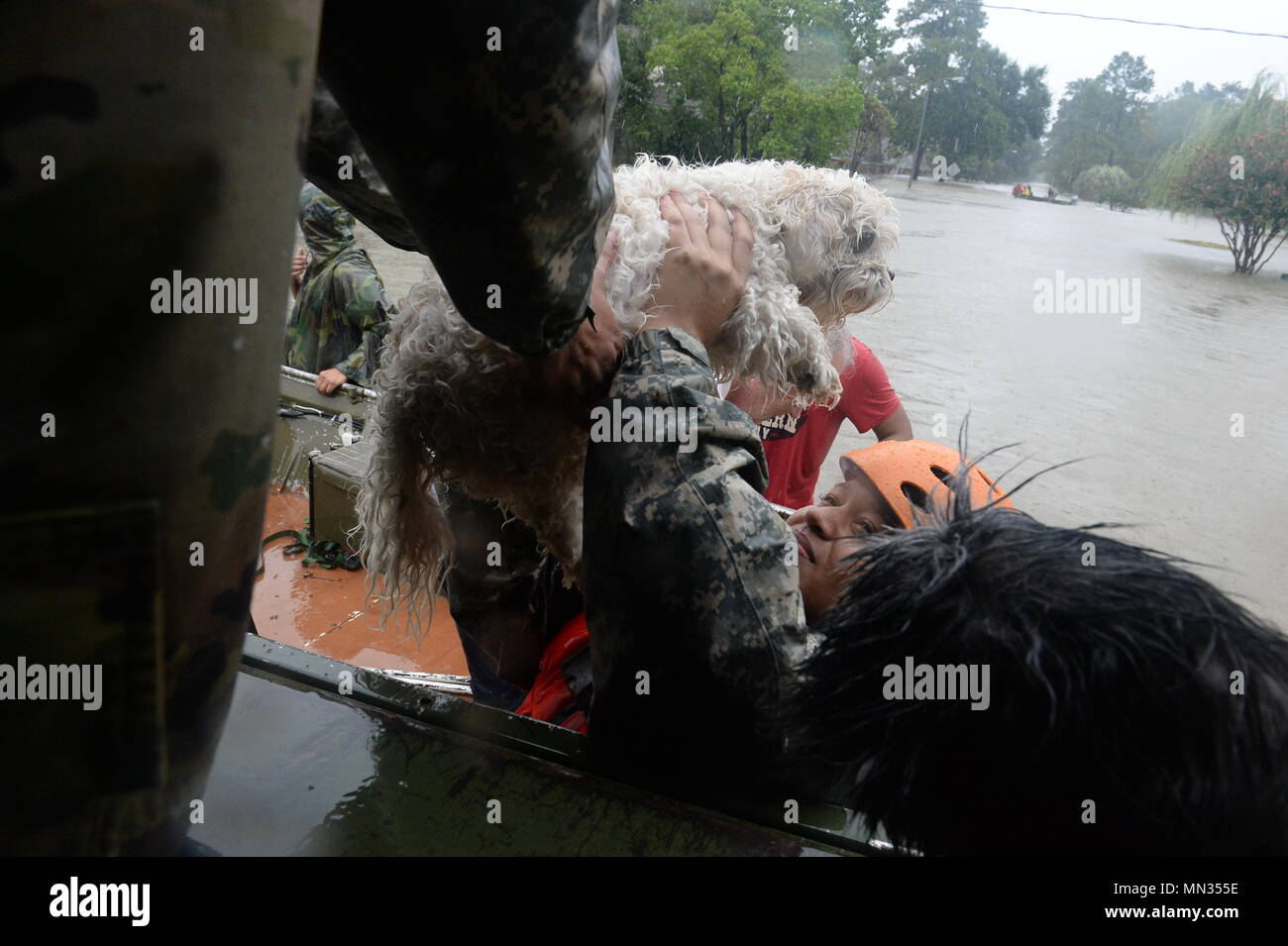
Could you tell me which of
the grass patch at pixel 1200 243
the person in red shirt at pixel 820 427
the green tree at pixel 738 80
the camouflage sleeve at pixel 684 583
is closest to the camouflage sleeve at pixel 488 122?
the camouflage sleeve at pixel 684 583

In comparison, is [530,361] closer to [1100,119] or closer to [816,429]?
[816,429]

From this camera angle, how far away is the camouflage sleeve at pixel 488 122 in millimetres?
910

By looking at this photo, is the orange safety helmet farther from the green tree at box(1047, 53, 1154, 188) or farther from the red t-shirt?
the green tree at box(1047, 53, 1154, 188)

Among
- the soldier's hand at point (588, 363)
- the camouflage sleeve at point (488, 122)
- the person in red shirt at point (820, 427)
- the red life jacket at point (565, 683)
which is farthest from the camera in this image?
the person in red shirt at point (820, 427)

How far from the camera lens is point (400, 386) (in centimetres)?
184

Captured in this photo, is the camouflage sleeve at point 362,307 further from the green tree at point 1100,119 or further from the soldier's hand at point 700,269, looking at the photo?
the green tree at point 1100,119

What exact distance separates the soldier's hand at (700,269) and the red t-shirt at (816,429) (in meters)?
1.38

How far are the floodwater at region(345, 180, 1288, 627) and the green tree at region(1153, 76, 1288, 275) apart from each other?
85 centimetres

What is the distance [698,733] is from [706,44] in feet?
54.8

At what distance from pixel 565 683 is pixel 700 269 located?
38.9 inches

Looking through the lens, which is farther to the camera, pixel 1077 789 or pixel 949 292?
pixel 949 292

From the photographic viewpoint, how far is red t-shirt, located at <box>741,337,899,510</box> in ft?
11.1

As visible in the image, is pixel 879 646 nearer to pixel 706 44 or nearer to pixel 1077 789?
pixel 1077 789

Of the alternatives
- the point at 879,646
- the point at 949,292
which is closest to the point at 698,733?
the point at 879,646
